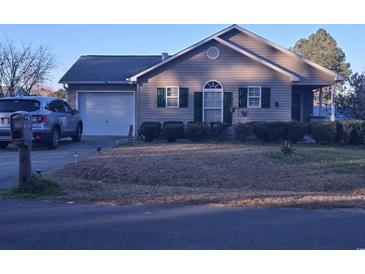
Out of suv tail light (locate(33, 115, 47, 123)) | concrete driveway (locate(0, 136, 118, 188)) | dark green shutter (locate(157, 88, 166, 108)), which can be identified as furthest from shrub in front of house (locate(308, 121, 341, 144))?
suv tail light (locate(33, 115, 47, 123))

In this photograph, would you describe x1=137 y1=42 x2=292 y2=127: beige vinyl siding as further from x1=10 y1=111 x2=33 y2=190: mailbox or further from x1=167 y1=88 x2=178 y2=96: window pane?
x1=10 y1=111 x2=33 y2=190: mailbox

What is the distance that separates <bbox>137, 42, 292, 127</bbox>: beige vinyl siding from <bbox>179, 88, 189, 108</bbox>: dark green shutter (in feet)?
0.48

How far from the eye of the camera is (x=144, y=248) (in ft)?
18.1

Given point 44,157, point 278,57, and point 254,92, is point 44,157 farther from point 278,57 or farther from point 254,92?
point 278,57

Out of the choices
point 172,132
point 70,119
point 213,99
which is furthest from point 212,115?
point 70,119

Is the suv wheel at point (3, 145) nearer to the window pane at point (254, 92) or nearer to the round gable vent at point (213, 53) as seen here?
the round gable vent at point (213, 53)

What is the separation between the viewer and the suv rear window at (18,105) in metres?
15.5

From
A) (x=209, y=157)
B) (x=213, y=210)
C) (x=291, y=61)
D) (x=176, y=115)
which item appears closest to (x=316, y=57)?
(x=291, y=61)

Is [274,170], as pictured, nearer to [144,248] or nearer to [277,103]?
[144,248]

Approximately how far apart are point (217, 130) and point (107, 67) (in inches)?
380

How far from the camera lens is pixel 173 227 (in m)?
6.34

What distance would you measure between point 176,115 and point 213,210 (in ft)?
47.1

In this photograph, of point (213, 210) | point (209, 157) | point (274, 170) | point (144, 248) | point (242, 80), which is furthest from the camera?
point (242, 80)

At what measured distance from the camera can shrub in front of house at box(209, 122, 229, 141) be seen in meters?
18.6
